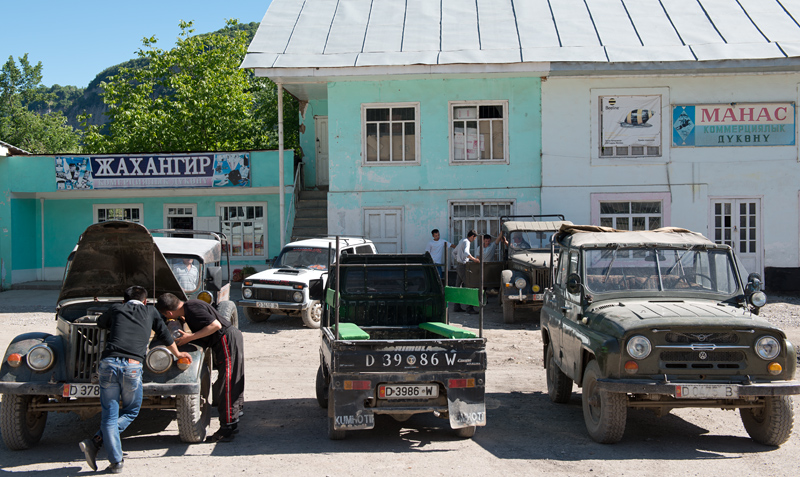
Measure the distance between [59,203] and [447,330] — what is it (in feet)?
62.8

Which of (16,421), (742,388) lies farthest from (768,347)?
(16,421)

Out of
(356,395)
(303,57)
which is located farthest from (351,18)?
(356,395)

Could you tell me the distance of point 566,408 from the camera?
774cm

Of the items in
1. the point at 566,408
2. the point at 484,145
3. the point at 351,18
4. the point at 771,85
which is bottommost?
the point at 566,408

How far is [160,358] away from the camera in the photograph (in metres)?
6.02

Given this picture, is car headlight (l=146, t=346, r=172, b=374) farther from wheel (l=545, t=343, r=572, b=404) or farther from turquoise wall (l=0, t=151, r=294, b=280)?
turquoise wall (l=0, t=151, r=294, b=280)

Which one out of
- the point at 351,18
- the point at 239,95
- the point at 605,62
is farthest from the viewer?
the point at 239,95

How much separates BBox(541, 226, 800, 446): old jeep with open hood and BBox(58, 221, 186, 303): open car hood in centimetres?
437

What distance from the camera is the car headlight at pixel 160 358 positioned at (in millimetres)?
6008

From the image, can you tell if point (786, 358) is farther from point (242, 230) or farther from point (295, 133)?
point (295, 133)

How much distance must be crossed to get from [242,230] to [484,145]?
27.7 feet

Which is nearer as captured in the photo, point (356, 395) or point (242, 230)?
point (356, 395)

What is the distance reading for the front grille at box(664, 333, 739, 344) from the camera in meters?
5.88

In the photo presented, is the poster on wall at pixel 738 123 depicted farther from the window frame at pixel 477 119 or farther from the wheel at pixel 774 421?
the wheel at pixel 774 421
